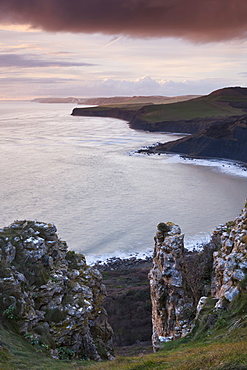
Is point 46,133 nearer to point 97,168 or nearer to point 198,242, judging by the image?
point 97,168

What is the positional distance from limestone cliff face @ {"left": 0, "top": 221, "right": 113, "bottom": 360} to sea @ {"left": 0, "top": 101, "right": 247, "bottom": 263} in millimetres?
26998

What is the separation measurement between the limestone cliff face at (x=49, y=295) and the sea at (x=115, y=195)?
27.0 meters

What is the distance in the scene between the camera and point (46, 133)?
6890 inches

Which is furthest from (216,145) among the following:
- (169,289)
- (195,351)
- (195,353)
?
(195,353)

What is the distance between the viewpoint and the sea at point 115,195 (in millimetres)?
51781

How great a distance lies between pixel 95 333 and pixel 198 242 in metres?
34.9

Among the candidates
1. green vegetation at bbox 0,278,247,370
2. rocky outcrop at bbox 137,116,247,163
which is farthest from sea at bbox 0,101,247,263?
green vegetation at bbox 0,278,247,370

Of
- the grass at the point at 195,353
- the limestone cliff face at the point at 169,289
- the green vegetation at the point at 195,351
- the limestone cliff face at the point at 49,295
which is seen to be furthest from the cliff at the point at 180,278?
the limestone cliff face at the point at 49,295

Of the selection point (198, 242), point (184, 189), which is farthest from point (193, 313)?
point (184, 189)

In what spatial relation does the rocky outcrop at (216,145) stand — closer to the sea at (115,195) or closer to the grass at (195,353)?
the sea at (115,195)

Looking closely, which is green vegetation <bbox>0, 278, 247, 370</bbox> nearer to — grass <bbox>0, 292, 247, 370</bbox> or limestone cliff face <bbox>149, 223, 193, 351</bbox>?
→ grass <bbox>0, 292, 247, 370</bbox>

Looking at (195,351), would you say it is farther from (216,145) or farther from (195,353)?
(216,145)

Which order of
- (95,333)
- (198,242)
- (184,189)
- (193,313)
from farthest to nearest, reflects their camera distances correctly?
1. (184,189)
2. (198,242)
3. (193,313)
4. (95,333)

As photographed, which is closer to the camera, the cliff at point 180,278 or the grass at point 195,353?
the grass at point 195,353
